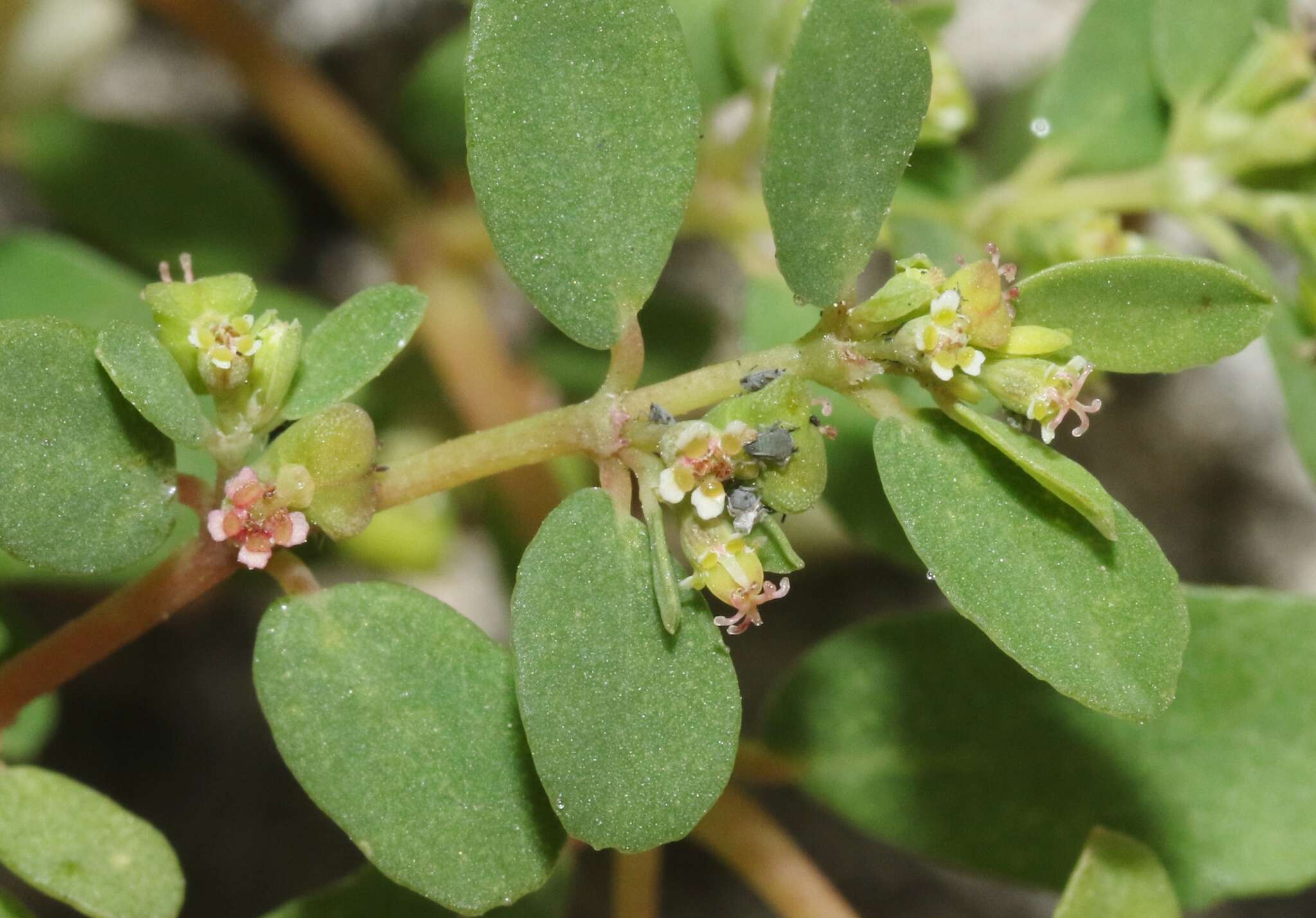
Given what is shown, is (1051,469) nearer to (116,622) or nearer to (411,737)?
(411,737)

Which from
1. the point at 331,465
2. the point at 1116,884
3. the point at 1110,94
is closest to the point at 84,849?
the point at 331,465

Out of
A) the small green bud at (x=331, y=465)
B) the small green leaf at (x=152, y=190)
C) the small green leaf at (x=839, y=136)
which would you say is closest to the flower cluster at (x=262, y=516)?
the small green bud at (x=331, y=465)

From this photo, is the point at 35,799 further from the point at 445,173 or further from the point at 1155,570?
the point at 445,173

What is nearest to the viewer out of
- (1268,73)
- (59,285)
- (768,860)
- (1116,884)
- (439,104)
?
(1116,884)

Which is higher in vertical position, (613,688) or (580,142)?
(580,142)

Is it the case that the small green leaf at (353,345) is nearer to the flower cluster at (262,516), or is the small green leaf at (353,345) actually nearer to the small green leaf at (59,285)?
the flower cluster at (262,516)

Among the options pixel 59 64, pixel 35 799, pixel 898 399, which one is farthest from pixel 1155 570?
pixel 59 64
